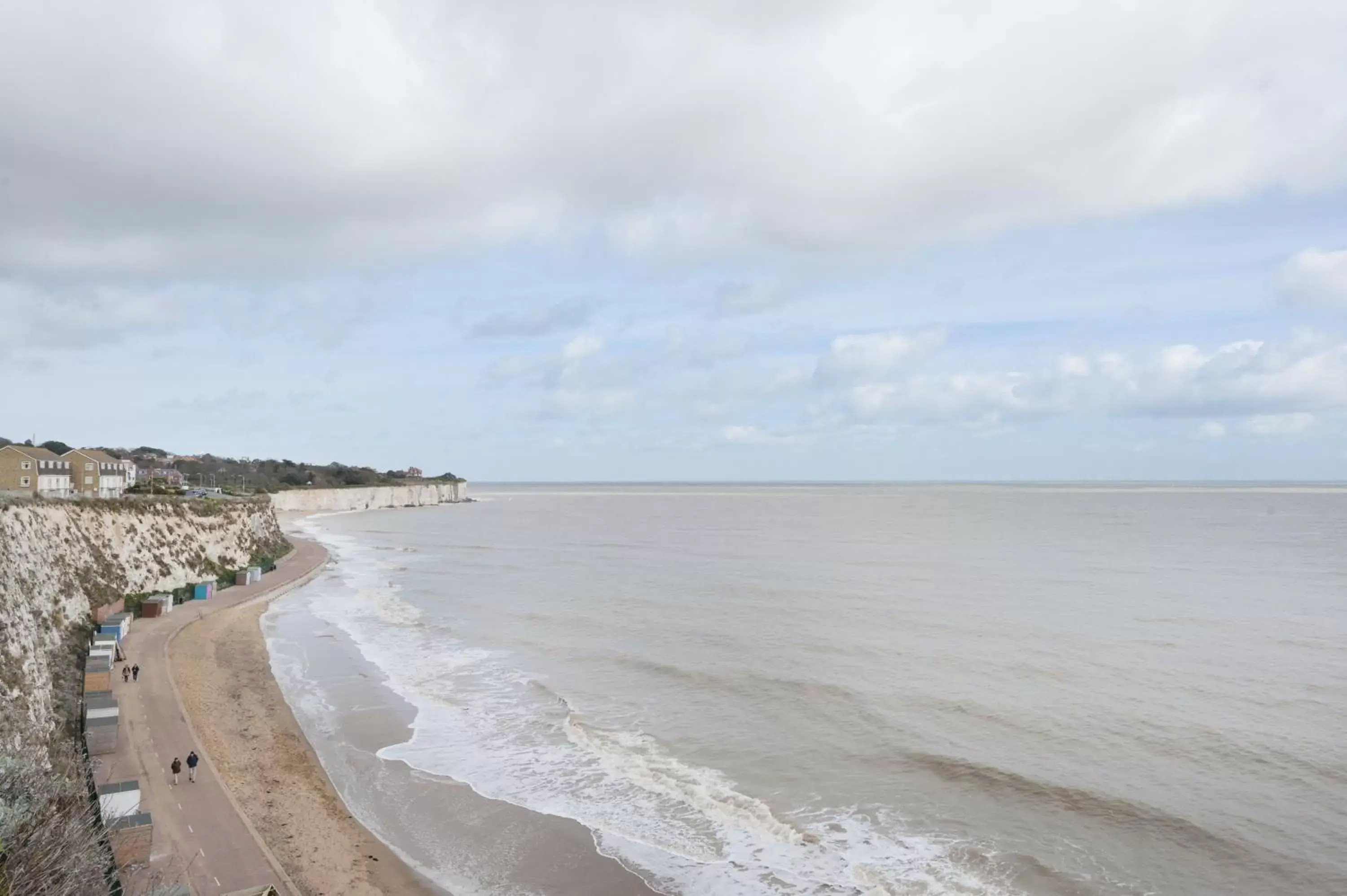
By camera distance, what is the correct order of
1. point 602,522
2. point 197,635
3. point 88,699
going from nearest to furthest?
1. point 88,699
2. point 197,635
3. point 602,522

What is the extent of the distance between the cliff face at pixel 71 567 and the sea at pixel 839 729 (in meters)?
6.36

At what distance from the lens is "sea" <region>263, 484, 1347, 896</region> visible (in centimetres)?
1516

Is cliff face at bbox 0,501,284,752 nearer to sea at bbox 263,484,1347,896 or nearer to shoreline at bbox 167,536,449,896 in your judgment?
shoreline at bbox 167,536,449,896

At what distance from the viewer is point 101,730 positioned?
64.5ft

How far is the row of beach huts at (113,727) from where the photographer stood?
14148 mm

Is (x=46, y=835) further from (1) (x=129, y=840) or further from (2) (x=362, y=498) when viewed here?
(2) (x=362, y=498)

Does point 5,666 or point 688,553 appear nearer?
point 5,666

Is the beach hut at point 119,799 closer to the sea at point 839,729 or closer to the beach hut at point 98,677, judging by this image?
the sea at point 839,729

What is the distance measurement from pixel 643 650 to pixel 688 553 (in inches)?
1424

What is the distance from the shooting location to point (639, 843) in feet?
52.3

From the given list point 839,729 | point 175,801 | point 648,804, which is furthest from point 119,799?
point 839,729

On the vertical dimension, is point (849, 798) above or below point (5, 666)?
below

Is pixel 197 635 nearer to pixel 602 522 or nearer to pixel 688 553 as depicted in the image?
pixel 688 553

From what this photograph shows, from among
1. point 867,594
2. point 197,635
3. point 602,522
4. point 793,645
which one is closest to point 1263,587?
point 867,594
